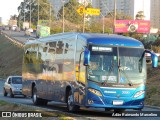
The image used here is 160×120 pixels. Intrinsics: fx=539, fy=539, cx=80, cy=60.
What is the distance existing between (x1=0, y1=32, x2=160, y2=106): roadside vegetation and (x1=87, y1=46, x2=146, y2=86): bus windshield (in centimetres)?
919

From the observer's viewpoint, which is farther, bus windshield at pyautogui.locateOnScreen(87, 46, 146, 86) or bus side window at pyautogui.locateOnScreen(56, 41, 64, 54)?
bus side window at pyautogui.locateOnScreen(56, 41, 64, 54)

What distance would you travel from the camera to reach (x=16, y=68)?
261ft

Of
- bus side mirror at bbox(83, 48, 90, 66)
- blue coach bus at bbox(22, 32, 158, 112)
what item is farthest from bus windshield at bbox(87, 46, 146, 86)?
bus side mirror at bbox(83, 48, 90, 66)

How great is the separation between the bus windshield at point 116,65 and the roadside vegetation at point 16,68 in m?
9.19

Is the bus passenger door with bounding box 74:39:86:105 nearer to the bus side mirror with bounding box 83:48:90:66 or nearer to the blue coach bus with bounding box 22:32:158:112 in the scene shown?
the blue coach bus with bounding box 22:32:158:112

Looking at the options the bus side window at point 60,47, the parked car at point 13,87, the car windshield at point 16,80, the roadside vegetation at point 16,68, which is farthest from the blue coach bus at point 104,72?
the car windshield at point 16,80

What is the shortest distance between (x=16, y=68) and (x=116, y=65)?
6148 cm

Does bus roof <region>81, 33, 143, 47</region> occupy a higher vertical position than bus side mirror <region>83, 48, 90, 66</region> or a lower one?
higher

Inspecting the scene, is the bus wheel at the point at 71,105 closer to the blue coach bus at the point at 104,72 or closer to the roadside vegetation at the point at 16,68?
the blue coach bus at the point at 104,72

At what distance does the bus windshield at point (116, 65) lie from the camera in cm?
1898

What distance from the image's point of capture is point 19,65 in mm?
81938

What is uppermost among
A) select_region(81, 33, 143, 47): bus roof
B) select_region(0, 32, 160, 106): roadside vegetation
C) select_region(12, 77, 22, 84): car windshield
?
select_region(81, 33, 143, 47): bus roof

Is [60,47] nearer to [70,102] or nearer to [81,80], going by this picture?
[70,102]

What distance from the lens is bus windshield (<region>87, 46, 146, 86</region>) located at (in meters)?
19.0
